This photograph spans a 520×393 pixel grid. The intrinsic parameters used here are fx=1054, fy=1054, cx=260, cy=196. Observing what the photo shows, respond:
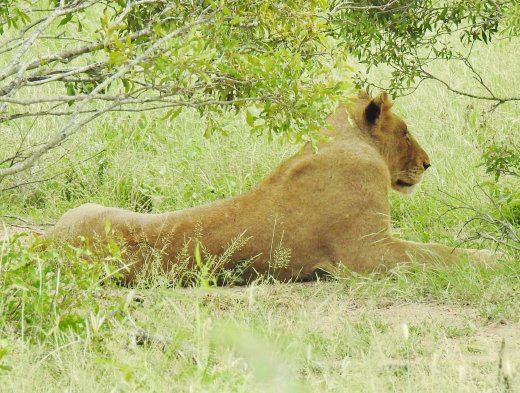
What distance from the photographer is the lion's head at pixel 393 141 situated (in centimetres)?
638

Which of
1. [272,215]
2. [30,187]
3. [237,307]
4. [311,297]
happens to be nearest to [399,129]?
[272,215]

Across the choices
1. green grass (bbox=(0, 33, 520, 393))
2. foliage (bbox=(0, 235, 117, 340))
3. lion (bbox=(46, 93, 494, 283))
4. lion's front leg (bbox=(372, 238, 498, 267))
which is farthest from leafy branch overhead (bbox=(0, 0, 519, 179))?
lion's front leg (bbox=(372, 238, 498, 267))

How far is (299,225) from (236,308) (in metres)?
1.20

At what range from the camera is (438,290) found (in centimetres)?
523

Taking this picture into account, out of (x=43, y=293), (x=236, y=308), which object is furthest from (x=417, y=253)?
(x=43, y=293)

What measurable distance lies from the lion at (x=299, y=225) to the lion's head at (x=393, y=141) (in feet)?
1.06

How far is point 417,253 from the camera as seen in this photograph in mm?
5824

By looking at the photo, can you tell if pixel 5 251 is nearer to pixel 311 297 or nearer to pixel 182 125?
pixel 311 297

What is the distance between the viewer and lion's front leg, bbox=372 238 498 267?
5758mm

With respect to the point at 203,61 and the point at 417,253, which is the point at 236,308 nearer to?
the point at 203,61

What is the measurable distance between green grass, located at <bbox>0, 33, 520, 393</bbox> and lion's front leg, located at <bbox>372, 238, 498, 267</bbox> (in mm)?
91

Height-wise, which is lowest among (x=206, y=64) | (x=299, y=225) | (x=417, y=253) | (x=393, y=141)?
(x=417, y=253)

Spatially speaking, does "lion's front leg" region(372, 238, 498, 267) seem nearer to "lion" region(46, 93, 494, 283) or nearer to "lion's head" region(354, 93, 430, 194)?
Answer: "lion" region(46, 93, 494, 283)

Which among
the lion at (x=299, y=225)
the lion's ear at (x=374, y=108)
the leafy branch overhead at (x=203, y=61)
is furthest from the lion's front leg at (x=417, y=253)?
the leafy branch overhead at (x=203, y=61)
